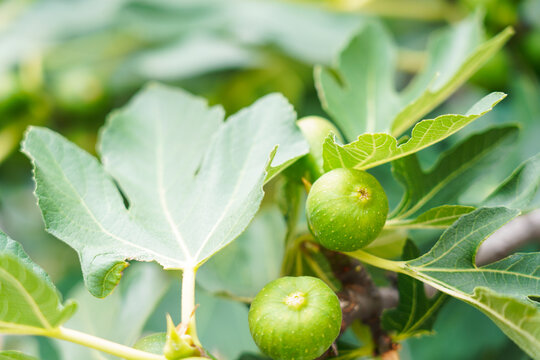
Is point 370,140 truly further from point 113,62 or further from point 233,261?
point 113,62

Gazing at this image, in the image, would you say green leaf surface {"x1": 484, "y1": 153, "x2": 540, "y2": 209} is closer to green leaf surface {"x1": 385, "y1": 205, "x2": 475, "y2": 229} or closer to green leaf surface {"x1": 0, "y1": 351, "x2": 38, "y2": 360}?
green leaf surface {"x1": 385, "y1": 205, "x2": 475, "y2": 229}

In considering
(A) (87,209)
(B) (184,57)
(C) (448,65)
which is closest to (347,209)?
(A) (87,209)

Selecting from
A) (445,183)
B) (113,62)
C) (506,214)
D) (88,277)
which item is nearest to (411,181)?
(445,183)

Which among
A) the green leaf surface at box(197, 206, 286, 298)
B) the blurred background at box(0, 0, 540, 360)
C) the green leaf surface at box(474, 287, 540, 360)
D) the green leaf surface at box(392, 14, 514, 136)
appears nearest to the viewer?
the green leaf surface at box(474, 287, 540, 360)

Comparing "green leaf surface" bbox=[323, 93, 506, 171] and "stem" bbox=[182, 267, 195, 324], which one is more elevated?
"green leaf surface" bbox=[323, 93, 506, 171]

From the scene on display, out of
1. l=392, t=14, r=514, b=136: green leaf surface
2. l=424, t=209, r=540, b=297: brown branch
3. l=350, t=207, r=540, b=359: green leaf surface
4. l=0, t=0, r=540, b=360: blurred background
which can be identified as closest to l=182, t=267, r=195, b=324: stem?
l=350, t=207, r=540, b=359: green leaf surface

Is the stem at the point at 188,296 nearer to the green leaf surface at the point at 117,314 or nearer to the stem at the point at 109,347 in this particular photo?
the stem at the point at 109,347

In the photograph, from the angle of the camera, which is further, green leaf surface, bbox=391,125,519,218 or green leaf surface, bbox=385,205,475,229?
green leaf surface, bbox=391,125,519,218

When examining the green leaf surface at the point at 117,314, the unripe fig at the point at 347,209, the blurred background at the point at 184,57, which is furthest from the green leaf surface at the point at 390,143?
the blurred background at the point at 184,57
